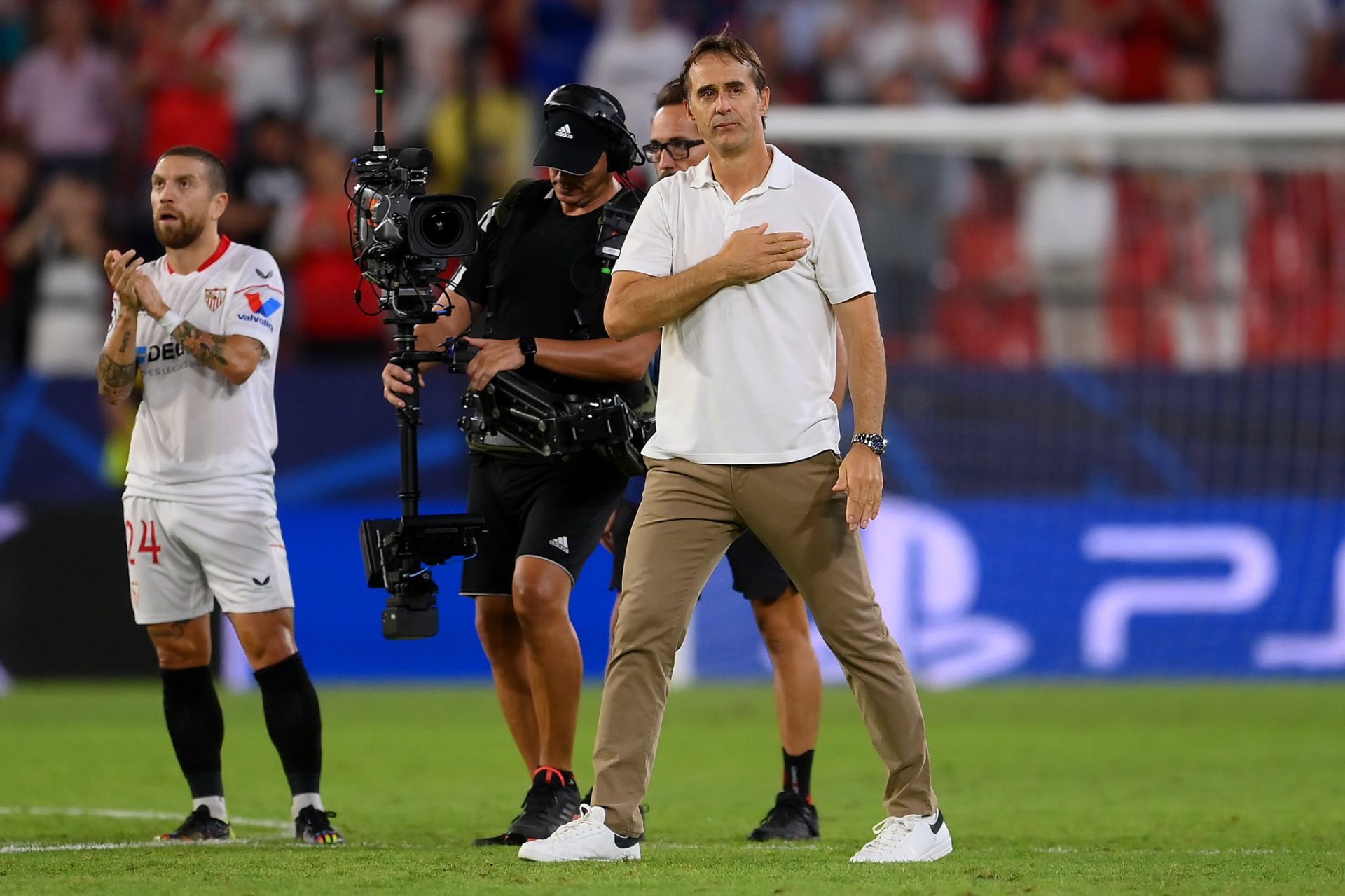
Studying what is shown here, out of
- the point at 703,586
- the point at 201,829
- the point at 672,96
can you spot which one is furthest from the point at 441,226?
the point at 201,829

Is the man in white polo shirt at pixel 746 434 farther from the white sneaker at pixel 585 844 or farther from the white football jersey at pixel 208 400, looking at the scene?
the white football jersey at pixel 208 400

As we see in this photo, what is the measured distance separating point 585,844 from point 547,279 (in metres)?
2.20

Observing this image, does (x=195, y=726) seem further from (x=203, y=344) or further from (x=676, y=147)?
(x=676, y=147)

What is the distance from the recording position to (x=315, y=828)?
6680mm

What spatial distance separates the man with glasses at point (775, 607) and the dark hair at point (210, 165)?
156 cm

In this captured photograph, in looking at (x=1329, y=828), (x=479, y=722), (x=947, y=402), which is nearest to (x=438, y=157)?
(x=947, y=402)

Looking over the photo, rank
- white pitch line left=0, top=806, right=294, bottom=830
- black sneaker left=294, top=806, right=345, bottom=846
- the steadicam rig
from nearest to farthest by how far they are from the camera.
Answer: the steadicam rig, black sneaker left=294, top=806, right=345, bottom=846, white pitch line left=0, top=806, right=294, bottom=830

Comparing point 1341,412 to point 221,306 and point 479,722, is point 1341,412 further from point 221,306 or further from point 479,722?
point 221,306

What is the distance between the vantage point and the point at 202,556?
6.88 metres

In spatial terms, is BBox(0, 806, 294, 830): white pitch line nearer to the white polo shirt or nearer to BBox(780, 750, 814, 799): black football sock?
BBox(780, 750, 814, 799): black football sock

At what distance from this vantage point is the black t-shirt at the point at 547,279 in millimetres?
6949

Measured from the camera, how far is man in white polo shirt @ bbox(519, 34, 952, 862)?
5.73m

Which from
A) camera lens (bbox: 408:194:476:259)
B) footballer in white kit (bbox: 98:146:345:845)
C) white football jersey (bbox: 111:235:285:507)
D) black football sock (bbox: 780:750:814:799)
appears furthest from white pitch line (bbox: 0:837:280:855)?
camera lens (bbox: 408:194:476:259)

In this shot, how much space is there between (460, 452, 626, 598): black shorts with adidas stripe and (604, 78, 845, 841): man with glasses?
33cm
